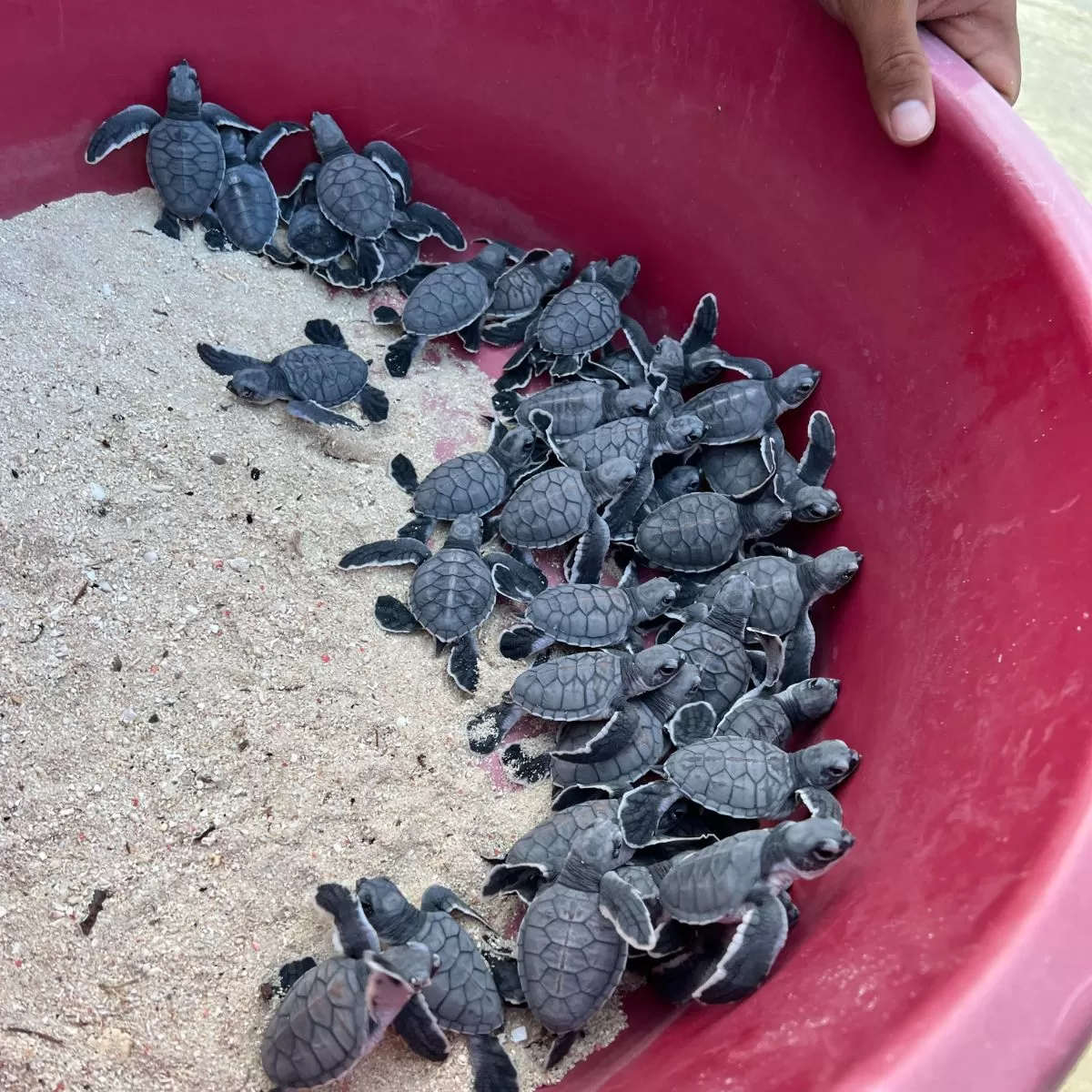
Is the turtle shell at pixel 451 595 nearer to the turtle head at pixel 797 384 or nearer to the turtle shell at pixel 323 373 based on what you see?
the turtle shell at pixel 323 373

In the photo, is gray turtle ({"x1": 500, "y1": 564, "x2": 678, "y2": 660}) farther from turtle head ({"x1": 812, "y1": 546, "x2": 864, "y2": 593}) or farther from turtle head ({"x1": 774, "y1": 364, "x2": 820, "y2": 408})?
turtle head ({"x1": 774, "y1": 364, "x2": 820, "y2": 408})

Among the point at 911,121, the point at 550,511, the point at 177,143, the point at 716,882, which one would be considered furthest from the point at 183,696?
the point at 911,121

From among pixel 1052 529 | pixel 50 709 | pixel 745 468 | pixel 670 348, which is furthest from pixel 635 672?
pixel 50 709

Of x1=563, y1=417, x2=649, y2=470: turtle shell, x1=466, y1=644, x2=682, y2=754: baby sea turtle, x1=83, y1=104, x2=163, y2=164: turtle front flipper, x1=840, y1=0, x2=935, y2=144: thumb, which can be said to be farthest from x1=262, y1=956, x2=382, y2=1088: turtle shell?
x1=83, y1=104, x2=163, y2=164: turtle front flipper

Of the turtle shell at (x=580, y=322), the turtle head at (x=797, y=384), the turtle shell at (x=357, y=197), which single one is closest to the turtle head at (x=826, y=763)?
the turtle head at (x=797, y=384)

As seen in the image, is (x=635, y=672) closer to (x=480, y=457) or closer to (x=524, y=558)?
(x=524, y=558)

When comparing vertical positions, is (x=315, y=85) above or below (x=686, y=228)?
below
